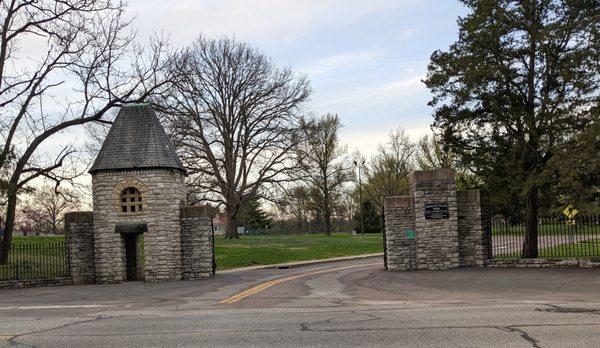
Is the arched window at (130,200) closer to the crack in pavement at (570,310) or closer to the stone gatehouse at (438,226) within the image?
the stone gatehouse at (438,226)

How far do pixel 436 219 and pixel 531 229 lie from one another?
404cm

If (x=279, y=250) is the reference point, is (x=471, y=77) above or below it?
above

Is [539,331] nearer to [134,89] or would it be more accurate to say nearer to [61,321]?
[61,321]

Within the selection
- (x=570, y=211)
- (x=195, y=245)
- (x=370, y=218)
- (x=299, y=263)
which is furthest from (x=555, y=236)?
(x=370, y=218)

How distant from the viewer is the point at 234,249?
37.7 meters

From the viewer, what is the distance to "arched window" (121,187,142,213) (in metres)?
22.6

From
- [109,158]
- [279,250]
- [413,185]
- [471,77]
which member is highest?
[471,77]

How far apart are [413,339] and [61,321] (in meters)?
7.07

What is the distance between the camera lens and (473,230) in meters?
20.8

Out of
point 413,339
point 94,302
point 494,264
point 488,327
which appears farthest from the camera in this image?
point 494,264

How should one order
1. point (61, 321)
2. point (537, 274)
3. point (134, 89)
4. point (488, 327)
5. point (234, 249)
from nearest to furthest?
point (488, 327) < point (61, 321) < point (537, 274) < point (134, 89) < point (234, 249)

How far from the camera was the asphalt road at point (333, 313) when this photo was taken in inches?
338

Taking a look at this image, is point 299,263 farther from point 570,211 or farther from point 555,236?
point 570,211

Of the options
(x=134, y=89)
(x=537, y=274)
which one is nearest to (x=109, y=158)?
(x=134, y=89)
